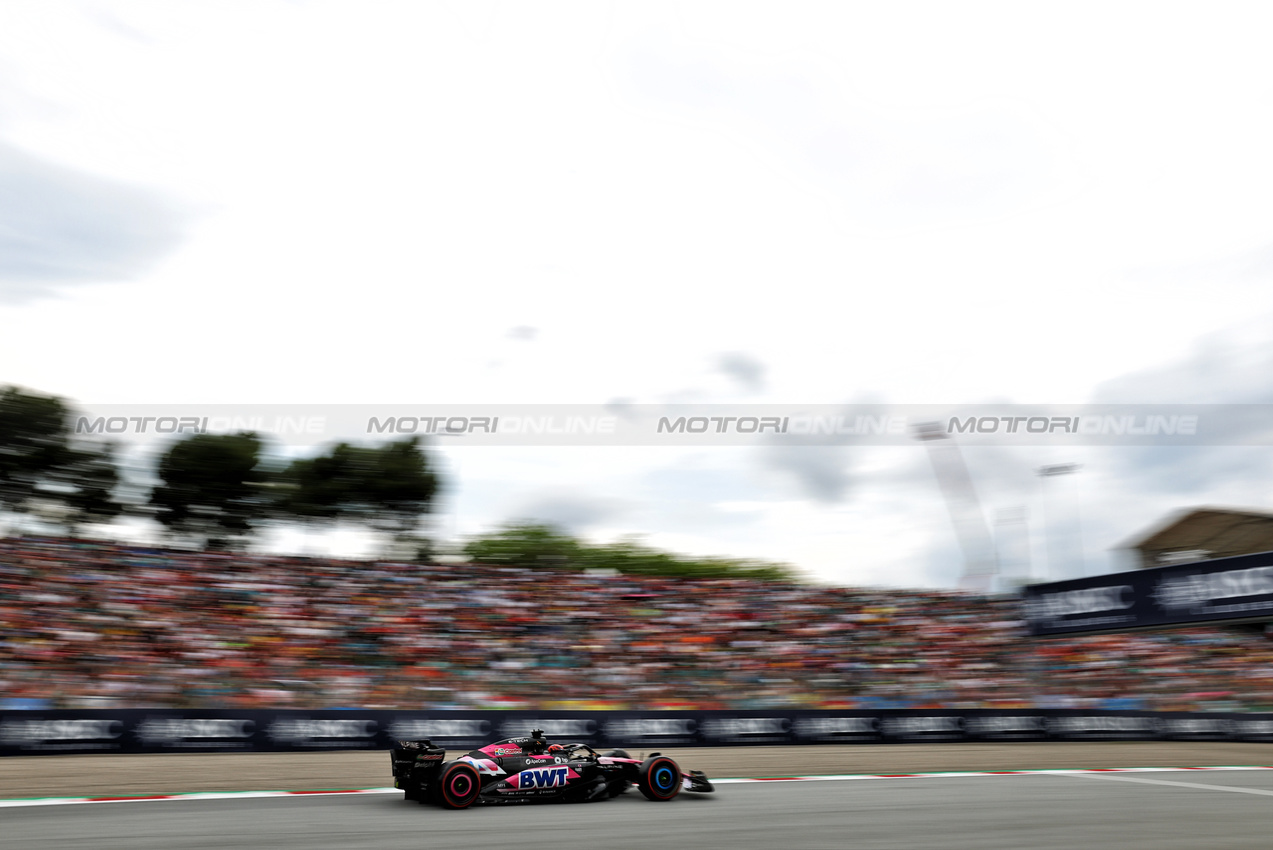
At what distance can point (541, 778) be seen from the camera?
919 centimetres

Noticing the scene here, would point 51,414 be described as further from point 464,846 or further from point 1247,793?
point 1247,793

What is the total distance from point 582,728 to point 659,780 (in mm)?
4920

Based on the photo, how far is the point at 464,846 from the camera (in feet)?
23.7

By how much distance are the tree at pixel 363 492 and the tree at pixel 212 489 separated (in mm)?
751

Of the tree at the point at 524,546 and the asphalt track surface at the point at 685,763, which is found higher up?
the tree at the point at 524,546

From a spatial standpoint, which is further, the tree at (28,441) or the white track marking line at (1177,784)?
the tree at (28,441)

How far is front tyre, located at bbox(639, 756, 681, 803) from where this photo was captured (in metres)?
9.51

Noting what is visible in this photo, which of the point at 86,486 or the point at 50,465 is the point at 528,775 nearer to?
the point at 86,486

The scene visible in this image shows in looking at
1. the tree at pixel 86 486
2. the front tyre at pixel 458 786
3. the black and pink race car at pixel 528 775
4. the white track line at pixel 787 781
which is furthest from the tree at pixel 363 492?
the front tyre at pixel 458 786

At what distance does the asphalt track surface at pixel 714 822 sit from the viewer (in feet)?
24.3

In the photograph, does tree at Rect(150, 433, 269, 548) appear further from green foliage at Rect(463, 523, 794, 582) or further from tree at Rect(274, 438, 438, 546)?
green foliage at Rect(463, 523, 794, 582)

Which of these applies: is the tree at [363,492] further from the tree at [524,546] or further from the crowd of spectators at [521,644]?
the tree at [524,546]

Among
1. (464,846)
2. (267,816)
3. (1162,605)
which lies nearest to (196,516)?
(267,816)

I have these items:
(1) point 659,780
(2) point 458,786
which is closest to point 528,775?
(2) point 458,786
